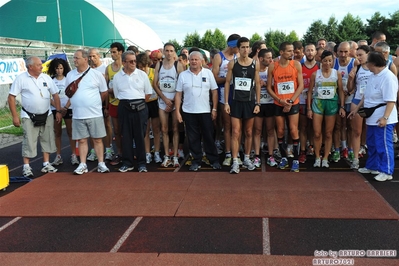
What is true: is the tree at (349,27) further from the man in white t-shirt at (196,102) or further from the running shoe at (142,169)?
the running shoe at (142,169)

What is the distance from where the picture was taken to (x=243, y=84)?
20.1ft

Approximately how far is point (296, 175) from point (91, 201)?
10.00 ft

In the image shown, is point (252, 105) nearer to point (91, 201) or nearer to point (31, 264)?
point (91, 201)

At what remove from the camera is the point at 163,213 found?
15.0ft

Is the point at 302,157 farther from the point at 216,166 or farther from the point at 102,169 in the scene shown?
the point at 102,169

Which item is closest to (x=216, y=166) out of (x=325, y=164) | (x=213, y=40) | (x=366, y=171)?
(x=325, y=164)

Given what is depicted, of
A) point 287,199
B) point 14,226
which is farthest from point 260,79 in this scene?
point 14,226

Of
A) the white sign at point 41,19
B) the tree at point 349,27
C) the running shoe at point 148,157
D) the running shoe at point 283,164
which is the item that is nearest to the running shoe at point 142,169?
the running shoe at point 148,157

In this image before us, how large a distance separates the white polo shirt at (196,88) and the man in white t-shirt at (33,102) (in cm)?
218

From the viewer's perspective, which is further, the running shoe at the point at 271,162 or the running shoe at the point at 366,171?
the running shoe at the point at 271,162

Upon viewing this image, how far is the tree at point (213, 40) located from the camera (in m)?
73.9

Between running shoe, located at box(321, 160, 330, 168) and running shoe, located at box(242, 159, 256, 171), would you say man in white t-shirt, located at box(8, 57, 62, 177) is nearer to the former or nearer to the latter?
running shoe, located at box(242, 159, 256, 171)

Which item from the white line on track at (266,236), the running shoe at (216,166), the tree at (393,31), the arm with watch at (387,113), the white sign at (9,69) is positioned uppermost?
the tree at (393,31)

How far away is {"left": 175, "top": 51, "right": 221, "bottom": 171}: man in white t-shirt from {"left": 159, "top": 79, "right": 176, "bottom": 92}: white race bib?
0.75 ft
